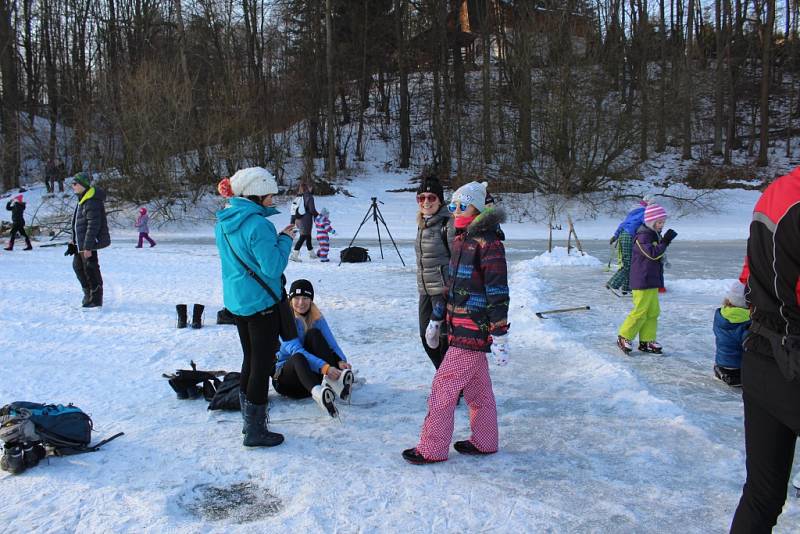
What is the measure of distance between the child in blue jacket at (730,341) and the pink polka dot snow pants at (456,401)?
250 cm

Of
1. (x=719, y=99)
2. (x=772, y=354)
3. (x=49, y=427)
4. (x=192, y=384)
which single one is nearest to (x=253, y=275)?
(x=49, y=427)

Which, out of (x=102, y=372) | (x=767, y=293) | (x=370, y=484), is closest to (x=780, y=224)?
(x=767, y=293)

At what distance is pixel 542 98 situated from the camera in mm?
25031

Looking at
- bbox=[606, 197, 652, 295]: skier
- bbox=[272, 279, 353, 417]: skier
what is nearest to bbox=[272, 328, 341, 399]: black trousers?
bbox=[272, 279, 353, 417]: skier

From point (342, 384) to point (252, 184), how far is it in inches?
68.6

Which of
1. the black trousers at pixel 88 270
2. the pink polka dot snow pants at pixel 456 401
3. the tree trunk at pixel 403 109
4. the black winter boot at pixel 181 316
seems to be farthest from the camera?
the tree trunk at pixel 403 109

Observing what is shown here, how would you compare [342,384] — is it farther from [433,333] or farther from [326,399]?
[433,333]

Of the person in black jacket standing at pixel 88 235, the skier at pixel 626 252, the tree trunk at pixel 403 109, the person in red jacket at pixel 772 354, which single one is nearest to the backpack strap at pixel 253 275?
the person in red jacket at pixel 772 354

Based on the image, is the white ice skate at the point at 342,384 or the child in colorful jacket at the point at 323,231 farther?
the child in colorful jacket at the point at 323,231

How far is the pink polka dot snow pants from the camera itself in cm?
370

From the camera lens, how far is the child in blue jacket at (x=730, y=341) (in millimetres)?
5199

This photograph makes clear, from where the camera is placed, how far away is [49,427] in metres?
3.83

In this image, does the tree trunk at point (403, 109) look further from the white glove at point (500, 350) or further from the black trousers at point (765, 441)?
the black trousers at point (765, 441)

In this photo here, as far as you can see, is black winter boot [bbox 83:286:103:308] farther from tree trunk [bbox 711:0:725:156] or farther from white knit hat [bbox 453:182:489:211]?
tree trunk [bbox 711:0:725:156]
